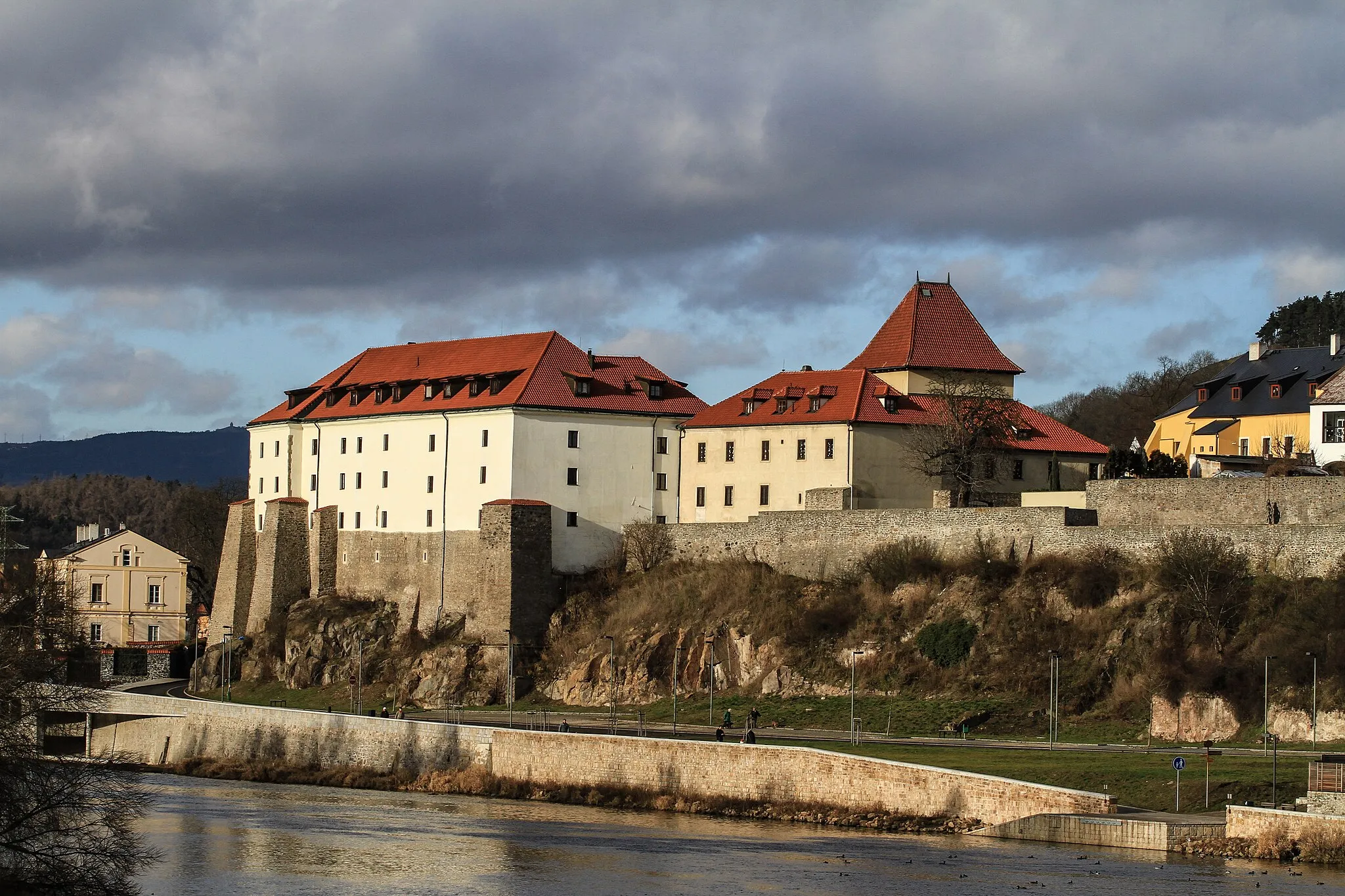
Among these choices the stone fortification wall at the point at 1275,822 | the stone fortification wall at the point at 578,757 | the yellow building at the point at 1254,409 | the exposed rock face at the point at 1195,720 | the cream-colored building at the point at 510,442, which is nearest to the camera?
the stone fortification wall at the point at 1275,822

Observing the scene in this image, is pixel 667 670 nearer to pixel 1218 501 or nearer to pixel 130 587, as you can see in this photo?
pixel 1218 501

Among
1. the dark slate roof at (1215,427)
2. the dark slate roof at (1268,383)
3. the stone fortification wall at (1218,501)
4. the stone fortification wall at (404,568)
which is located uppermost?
the dark slate roof at (1268,383)

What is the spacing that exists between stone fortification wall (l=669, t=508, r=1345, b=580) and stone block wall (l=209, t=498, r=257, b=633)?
22.6m

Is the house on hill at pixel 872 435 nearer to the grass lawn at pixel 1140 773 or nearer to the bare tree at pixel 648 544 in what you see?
the bare tree at pixel 648 544

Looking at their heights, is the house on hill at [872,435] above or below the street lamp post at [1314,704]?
above

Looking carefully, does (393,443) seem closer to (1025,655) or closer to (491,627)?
(491,627)

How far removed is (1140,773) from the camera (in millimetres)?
48500

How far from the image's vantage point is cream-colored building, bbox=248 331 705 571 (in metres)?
78.7

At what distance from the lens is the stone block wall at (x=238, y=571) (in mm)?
90375

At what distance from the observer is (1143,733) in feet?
186

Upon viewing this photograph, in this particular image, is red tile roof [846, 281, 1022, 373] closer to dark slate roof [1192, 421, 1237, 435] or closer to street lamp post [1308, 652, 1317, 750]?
dark slate roof [1192, 421, 1237, 435]

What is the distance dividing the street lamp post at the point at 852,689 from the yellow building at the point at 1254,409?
1449 cm

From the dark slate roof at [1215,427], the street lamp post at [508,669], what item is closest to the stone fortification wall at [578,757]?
the street lamp post at [508,669]

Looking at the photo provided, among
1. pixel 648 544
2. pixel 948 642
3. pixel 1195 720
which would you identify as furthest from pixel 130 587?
pixel 1195 720
